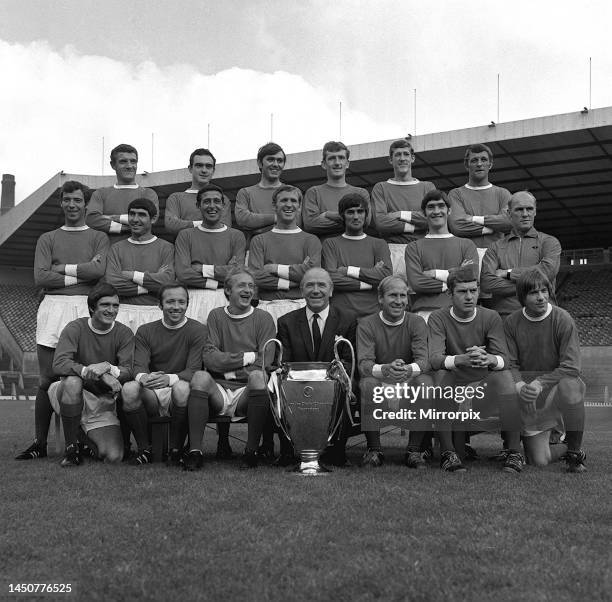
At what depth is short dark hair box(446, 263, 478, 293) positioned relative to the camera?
511 cm

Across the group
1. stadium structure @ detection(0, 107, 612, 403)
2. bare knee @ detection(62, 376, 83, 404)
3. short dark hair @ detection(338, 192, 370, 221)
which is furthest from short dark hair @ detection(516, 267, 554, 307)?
stadium structure @ detection(0, 107, 612, 403)

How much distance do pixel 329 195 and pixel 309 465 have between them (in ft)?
8.54

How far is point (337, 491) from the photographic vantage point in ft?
12.8

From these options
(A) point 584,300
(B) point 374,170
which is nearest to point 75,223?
(B) point 374,170

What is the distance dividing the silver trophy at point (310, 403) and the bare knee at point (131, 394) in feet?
3.40

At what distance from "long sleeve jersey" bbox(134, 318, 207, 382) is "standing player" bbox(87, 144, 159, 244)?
142cm

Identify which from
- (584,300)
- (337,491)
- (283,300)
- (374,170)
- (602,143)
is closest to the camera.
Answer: (337,491)

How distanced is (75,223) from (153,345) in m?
1.44

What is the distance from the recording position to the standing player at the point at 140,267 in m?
5.82

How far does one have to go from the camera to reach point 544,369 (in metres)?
4.99

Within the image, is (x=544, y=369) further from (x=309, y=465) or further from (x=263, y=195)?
(x=263, y=195)

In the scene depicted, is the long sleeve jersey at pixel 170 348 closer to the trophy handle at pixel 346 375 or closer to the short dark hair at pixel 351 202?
the trophy handle at pixel 346 375

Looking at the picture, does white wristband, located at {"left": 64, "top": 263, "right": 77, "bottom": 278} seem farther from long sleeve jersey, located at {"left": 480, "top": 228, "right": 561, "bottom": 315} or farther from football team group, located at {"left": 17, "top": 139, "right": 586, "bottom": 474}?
long sleeve jersey, located at {"left": 480, "top": 228, "right": 561, "bottom": 315}

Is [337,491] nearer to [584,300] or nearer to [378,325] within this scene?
[378,325]
